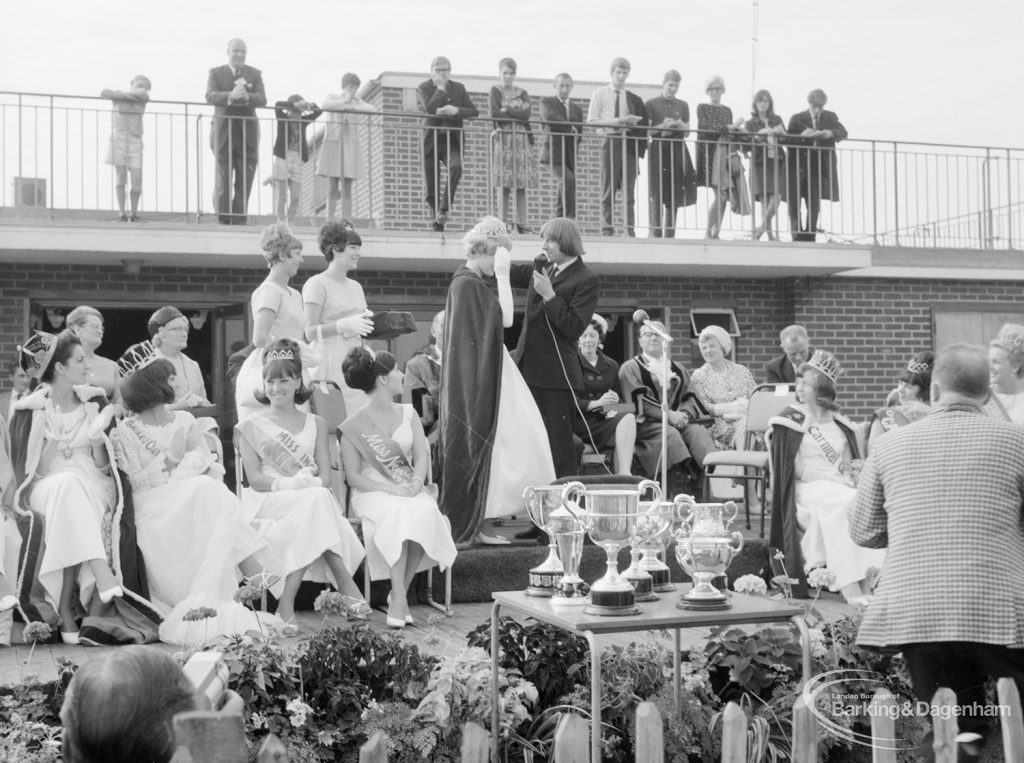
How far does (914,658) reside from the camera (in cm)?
Result: 441

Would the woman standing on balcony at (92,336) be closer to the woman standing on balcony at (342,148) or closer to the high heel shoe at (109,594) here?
the high heel shoe at (109,594)

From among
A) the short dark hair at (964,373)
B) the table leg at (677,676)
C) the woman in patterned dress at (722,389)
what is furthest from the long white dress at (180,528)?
the woman in patterned dress at (722,389)

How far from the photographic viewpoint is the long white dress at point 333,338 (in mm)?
8133

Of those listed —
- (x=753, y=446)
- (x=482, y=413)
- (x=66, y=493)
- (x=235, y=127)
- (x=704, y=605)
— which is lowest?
(x=704, y=605)

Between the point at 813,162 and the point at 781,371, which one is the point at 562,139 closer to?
the point at 813,162

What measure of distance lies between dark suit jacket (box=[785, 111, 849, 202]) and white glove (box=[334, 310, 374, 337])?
7980 mm

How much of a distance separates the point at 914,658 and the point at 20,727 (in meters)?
3.09

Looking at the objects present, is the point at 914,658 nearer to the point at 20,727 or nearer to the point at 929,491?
the point at 929,491

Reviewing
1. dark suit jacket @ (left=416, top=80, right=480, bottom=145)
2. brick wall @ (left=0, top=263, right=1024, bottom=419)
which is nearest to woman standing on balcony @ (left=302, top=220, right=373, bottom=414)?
dark suit jacket @ (left=416, top=80, right=480, bottom=145)

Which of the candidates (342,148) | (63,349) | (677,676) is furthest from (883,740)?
(342,148)

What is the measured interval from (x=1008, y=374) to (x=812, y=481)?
1.89m

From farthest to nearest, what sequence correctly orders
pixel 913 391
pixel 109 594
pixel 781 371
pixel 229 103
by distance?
pixel 229 103, pixel 781 371, pixel 913 391, pixel 109 594

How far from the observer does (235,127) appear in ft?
42.7

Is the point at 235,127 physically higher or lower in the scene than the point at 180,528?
higher
